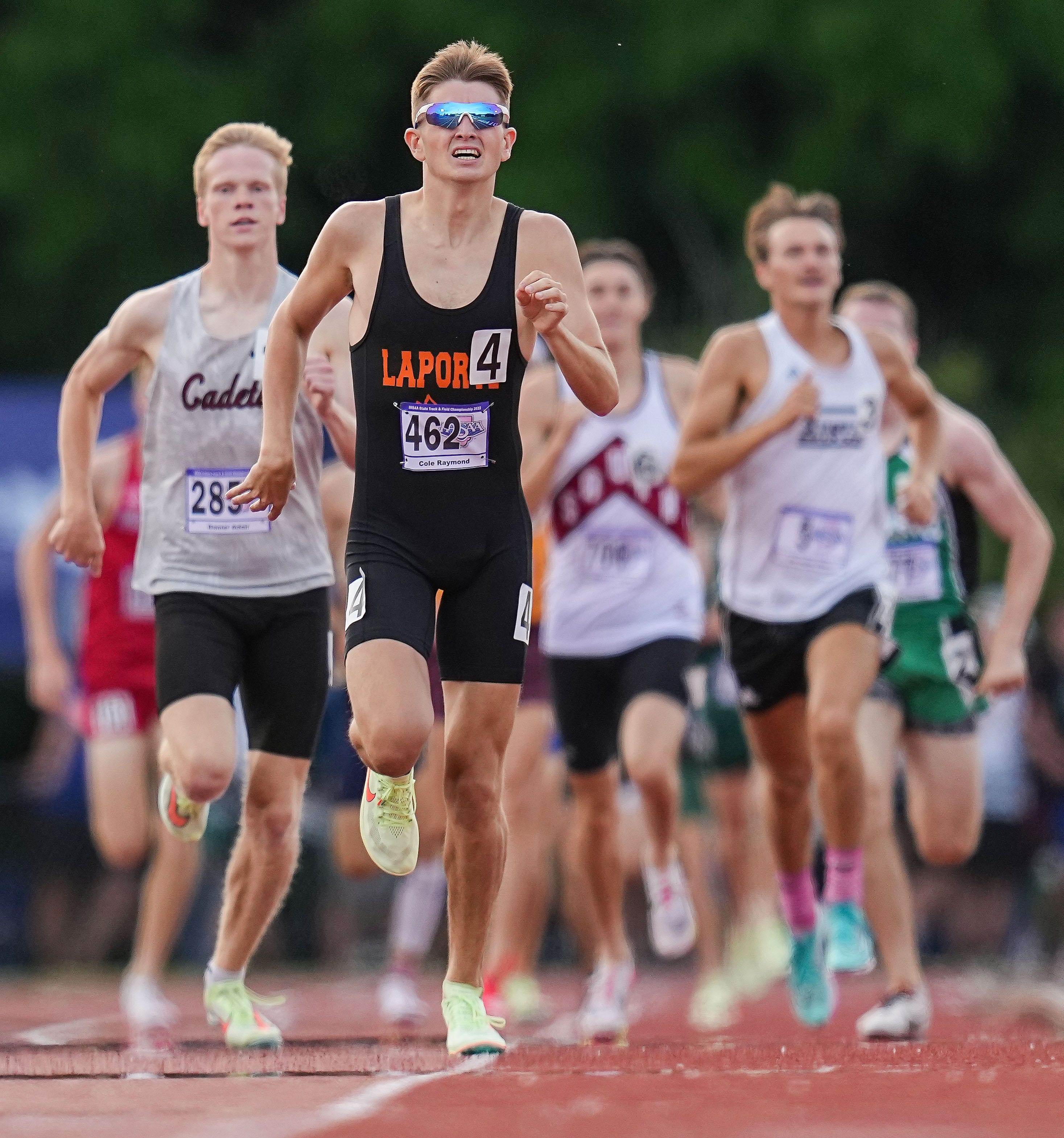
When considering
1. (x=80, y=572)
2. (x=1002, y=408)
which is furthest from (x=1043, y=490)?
(x=80, y=572)

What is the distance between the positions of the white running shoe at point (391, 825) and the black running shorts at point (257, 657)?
41.6 inches

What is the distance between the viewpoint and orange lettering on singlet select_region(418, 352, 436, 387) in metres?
6.18

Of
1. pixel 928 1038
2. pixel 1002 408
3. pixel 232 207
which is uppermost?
pixel 1002 408

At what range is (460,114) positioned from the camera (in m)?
6.23

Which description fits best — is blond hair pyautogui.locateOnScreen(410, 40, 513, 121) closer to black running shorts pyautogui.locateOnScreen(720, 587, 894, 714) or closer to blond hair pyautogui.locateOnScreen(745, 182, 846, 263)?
blond hair pyautogui.locateOnScreen(745, 182, 846, 263)

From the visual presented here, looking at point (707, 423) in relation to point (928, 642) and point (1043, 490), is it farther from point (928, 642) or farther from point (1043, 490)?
point (1043, 490)

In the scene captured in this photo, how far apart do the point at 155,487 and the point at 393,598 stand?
4.67ft

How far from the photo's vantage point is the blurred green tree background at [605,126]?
20109 mm

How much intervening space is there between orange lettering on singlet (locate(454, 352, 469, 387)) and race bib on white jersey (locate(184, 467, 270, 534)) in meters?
1.21

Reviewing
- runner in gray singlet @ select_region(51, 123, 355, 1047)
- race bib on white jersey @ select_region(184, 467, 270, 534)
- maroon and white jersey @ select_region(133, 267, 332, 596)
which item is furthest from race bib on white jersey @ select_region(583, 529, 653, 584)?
race bib on white jersey @ select_region(184, 467, 270, 534)

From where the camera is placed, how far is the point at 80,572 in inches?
561

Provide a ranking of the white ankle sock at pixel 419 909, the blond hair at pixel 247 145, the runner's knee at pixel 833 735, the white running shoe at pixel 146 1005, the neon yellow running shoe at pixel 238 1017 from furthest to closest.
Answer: the white ankle sock at pixel 419 909
the white running shoe at pixel 146 1005
the runner's knee at pixel 833 735
the blond hair at pixel 247 145
the neon yellow running shoe at pixel 238 1017

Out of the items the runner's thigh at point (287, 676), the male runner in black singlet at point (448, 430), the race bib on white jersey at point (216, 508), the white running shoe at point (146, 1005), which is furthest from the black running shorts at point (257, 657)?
the white running shoe at point (146, 1005)

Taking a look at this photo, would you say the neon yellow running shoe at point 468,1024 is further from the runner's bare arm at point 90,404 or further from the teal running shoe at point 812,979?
the teal running shoe at point 812,979
